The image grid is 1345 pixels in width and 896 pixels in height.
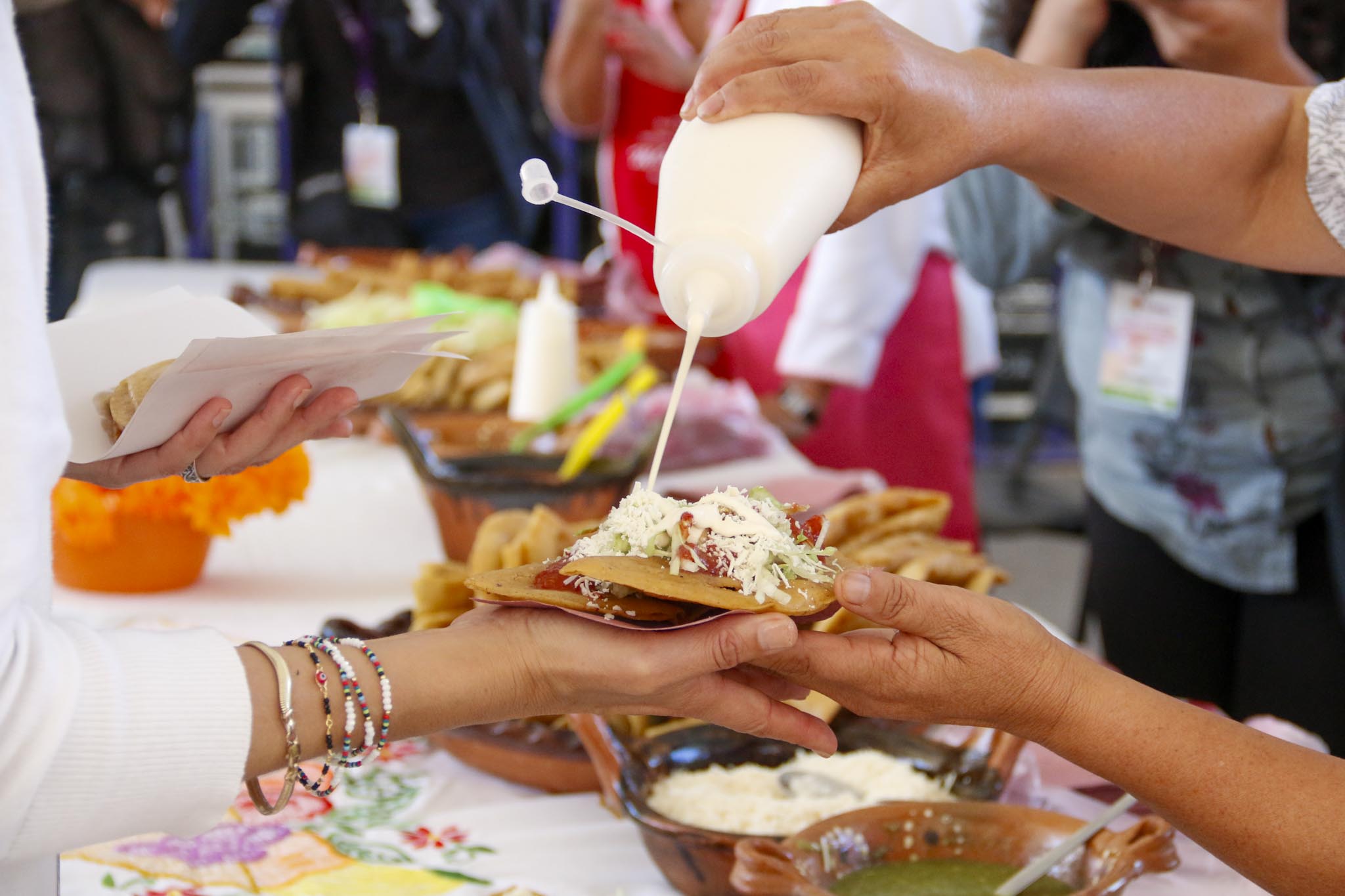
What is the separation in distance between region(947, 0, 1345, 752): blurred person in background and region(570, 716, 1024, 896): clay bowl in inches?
38.9

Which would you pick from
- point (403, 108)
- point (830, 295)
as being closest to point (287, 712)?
point (830, 295)

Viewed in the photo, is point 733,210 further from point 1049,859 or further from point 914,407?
point 914,407

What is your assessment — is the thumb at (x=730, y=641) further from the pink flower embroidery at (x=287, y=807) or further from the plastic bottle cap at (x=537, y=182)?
the pink flower embroidery at (x=287, y=807)

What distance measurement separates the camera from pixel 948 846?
1.12m

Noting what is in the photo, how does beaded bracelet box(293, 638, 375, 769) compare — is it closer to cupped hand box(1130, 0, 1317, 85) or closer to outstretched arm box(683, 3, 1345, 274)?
outstretched arm box(683, 3, 1345, 274)

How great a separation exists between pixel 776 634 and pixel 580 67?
3291 mm

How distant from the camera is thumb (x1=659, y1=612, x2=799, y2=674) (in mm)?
906

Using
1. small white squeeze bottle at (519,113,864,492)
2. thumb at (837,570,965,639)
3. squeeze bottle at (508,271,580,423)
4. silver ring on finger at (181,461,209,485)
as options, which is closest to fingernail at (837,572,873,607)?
thumb at (837,570,965,639)

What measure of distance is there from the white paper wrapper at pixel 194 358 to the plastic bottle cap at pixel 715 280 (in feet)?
0.65

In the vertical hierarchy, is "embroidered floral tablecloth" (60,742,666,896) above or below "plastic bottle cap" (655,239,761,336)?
below

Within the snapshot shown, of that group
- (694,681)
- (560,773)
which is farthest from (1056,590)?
(694,681)

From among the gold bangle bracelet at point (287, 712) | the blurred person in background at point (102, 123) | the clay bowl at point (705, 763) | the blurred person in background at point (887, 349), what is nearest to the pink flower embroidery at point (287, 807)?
the clay bowl at point (705, 763)

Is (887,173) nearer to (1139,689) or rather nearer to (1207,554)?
(1139,689)

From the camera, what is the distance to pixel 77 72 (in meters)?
4.77
